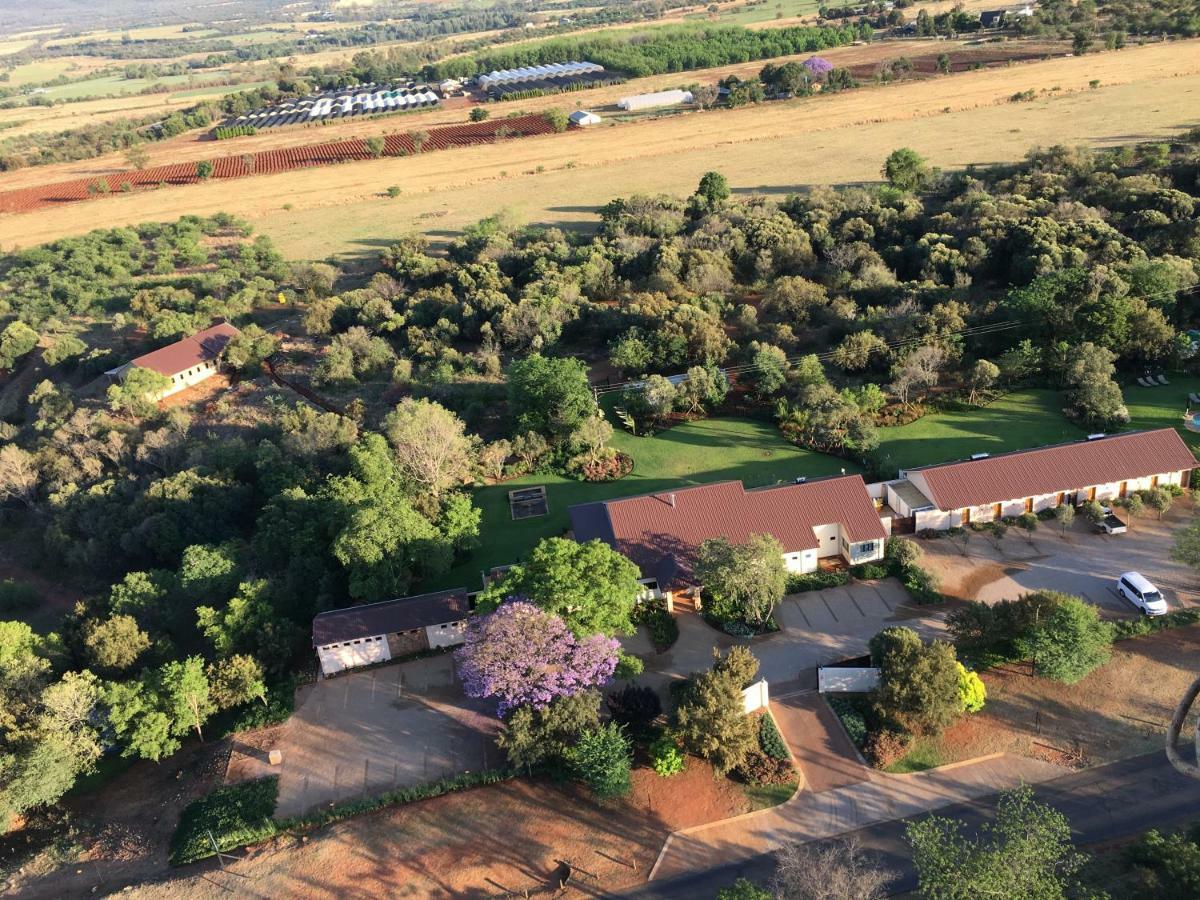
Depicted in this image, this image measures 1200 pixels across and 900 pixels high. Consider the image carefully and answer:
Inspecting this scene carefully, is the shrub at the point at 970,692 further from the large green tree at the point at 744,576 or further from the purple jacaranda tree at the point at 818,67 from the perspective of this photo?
the purple jacaranda tree at the point at 818,67

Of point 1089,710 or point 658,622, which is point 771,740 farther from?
point 1089,710

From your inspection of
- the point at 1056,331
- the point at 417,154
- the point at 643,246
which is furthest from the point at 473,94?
the point at 1056,331

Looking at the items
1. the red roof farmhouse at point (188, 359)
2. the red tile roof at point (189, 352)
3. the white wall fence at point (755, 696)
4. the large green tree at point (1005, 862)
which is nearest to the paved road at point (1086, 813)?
the large green tree at point (1005, 862)

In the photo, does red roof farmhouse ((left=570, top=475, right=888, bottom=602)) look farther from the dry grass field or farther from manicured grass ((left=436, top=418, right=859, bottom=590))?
the dry grass field

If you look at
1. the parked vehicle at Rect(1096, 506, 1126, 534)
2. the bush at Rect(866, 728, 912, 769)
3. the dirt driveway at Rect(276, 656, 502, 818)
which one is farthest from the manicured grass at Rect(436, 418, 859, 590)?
the bush at Rect(866, 728, 912, 769)

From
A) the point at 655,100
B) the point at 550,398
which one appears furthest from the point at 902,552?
the point at 655,100

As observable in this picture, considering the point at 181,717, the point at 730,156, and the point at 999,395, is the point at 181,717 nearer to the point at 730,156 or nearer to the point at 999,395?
the point at 999,395
